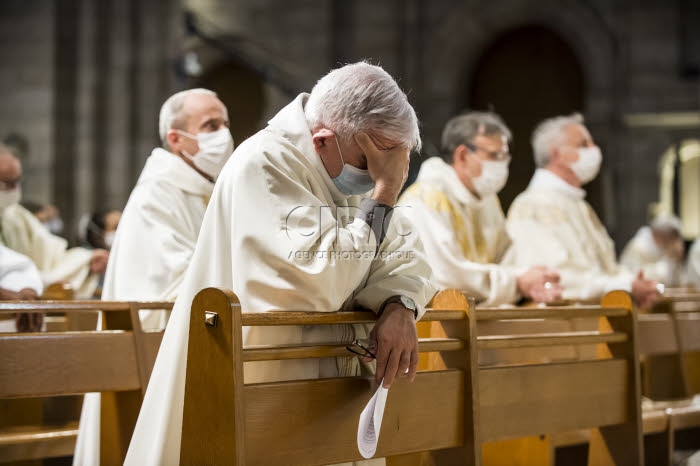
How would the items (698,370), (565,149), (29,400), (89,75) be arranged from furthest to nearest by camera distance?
(89,75) → (698,370) → (565,149) → (29,400)

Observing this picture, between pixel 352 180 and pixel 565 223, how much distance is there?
3.45m

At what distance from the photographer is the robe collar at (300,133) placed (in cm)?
271

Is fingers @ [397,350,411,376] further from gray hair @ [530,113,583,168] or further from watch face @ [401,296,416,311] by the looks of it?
gray hair @ [530,113,583,168]

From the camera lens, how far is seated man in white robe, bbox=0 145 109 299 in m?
6.58

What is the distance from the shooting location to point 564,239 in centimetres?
583

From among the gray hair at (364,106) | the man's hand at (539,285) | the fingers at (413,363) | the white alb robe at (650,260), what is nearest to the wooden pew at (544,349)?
the man's hand at (539,285)

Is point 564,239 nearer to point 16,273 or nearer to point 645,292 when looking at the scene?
point 645,292

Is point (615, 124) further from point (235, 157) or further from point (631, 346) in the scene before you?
point (235, 157)

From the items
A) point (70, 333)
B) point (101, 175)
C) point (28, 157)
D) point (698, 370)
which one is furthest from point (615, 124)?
point (70, 333)

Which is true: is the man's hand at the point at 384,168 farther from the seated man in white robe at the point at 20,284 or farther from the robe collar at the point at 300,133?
the seated man in white robe at the point at 20,284

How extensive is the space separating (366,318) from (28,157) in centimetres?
1165

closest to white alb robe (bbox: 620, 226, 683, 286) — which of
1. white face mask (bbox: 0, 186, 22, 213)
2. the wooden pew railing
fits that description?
white face mask (bbox: 0, 186, 22, 213)

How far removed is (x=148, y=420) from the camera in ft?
8.57

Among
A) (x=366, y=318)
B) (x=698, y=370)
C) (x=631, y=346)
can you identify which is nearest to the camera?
(x=366, y=318)
